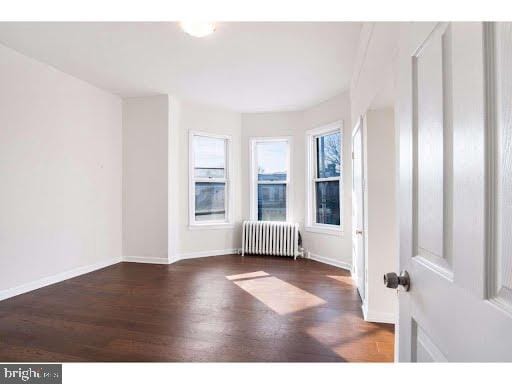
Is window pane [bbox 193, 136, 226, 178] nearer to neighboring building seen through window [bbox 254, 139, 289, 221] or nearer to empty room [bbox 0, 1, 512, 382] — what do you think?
empty room [bbox 0, 1, 512, 382]

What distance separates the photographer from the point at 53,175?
3590 millimetres

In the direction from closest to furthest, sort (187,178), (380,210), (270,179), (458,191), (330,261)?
(458,191)
(380,210)
(330,261)
(187,178)
(270,179)

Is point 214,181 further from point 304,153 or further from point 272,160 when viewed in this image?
point 304,153

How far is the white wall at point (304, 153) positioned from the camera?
4402mm

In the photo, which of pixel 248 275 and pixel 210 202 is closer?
pixel 248 275

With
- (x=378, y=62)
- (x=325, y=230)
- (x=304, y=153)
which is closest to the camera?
(x=378, y=62)

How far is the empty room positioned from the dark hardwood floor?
0.02 meters

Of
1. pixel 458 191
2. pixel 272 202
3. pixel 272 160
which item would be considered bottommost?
pixel 272 202

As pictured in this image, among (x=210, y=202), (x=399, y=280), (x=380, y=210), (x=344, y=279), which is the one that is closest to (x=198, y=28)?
(x=380, y=210)

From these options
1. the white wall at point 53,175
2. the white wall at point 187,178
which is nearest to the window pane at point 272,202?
the white wall at point 187,178

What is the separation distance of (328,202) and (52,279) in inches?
163

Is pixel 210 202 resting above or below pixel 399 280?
above
